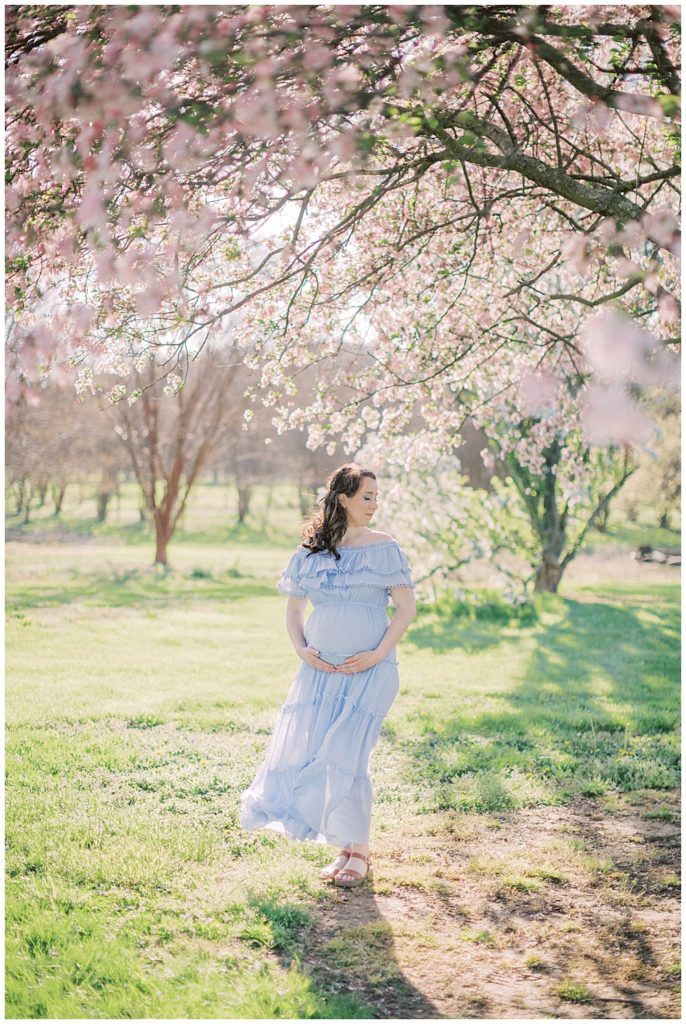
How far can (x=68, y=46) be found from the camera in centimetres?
326

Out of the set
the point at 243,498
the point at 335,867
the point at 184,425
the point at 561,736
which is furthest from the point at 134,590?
the point at 243,498

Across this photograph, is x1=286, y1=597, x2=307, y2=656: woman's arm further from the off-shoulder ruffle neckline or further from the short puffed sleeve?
the off-shoulder ruffle neckline

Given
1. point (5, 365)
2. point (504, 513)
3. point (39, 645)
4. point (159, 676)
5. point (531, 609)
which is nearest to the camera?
point (5, 365)

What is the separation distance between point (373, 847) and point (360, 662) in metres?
1.19

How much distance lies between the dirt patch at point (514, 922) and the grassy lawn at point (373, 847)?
0.04ft

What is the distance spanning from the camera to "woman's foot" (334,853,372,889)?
161 inches

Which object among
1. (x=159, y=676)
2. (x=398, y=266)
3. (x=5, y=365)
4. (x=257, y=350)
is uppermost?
(x=398, y=266)

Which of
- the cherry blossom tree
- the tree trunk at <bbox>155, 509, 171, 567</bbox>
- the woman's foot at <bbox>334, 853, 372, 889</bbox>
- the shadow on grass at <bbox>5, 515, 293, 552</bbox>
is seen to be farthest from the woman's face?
the shadow on grass at <bbox>5, 515, 293, 552</bbox>

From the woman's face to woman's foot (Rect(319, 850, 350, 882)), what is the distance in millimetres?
1568

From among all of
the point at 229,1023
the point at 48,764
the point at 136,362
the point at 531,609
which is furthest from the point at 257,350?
the point at 531,609

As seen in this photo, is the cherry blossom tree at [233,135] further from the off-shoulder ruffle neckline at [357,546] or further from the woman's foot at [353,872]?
the woman's foot at [353,872]

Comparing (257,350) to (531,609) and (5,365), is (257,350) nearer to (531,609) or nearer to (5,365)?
(5,365)

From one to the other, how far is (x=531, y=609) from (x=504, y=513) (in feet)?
6.49

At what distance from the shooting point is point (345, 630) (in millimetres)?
4105
